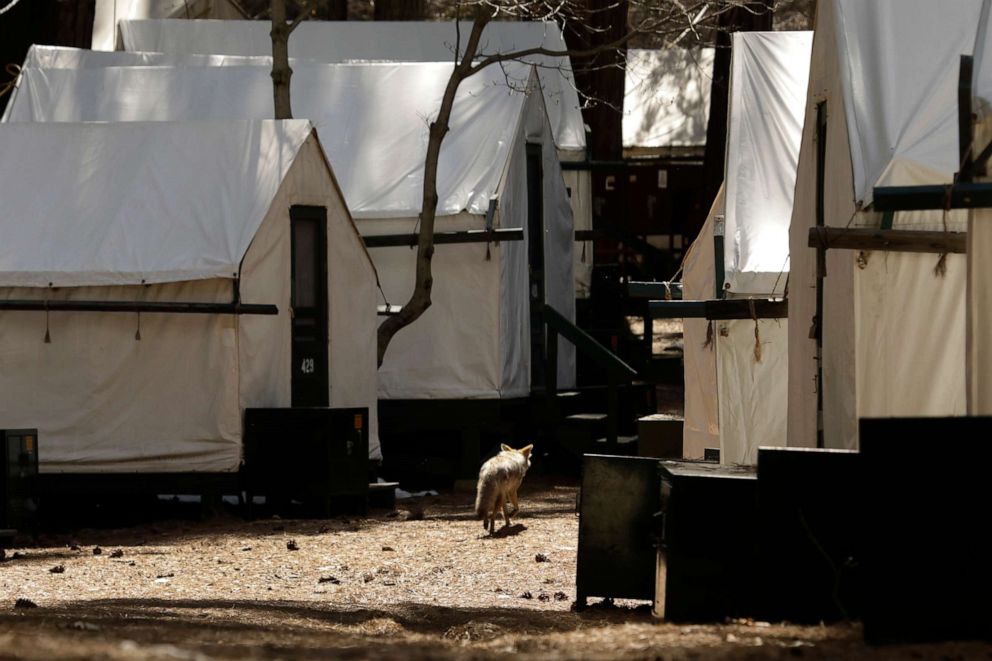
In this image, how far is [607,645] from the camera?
682cm

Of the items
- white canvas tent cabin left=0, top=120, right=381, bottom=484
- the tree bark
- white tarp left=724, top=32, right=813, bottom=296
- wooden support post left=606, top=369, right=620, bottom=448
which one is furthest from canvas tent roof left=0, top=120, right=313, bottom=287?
the tree bark

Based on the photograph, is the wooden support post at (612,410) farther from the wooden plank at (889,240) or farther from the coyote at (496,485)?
the wooden plank at (889,240)

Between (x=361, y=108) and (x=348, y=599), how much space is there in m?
9.79

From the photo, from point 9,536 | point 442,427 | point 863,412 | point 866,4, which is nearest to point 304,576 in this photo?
point 9,536

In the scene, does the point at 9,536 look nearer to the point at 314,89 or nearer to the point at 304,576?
the point at 304,576

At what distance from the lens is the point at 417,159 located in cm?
1834

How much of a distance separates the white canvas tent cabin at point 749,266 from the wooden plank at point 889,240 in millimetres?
3974

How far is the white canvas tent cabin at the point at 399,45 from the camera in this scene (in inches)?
918

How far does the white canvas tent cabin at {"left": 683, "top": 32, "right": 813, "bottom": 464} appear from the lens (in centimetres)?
1287

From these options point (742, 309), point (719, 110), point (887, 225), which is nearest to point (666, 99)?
point (719, 110)

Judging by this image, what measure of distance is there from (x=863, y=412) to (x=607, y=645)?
104 inches

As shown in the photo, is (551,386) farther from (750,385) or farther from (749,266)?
(749,266)

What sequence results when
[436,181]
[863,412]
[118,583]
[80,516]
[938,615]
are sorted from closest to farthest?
[938,615] < [863,412] < [118,583] < [80,516] < [436,181]

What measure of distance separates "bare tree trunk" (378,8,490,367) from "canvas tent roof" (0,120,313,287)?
1.55 meters
